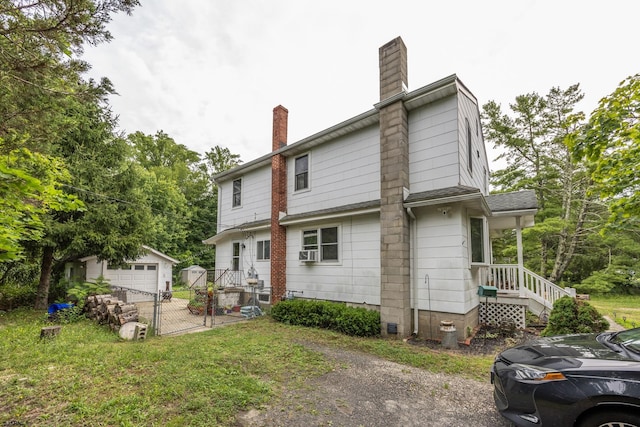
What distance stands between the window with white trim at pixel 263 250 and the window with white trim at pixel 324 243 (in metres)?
2.06

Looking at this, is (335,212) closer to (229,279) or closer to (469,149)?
(469,149)

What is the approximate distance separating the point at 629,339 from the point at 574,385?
129 centimetres

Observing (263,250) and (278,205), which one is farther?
(263,250)

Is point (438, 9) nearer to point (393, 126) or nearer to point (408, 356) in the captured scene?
point (393, 126)

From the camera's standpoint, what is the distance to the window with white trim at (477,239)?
7966 millimetres

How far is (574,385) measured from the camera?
2.59m

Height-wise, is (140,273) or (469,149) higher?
(469,149)

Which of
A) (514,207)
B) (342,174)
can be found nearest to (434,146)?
(342,174)

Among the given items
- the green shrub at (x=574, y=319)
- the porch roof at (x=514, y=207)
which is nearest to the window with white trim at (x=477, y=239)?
the porch roof at (x=514, y=207)

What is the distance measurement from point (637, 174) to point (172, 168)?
1292 inches

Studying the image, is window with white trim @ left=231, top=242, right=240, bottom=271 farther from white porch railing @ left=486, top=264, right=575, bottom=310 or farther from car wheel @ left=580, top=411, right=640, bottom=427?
car wheel @ left=580, top=411, right=640, bottom=427

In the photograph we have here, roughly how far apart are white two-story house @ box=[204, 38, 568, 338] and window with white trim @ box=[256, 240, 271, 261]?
359 millimetres

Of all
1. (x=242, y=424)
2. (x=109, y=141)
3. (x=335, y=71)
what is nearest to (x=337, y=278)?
(x=242, y=424)

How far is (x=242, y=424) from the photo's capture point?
129 inches
